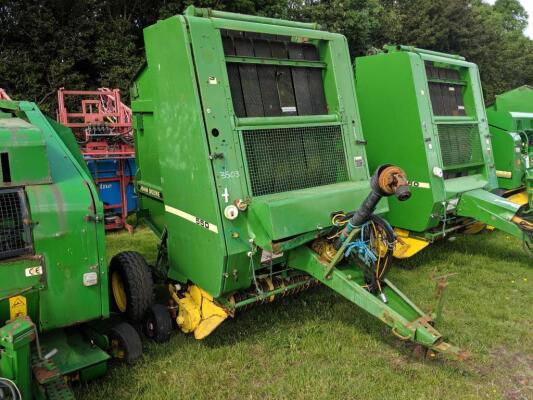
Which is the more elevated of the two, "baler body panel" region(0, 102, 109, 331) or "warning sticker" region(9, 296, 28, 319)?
"baler body panel" region(0, 102, 109, 331)

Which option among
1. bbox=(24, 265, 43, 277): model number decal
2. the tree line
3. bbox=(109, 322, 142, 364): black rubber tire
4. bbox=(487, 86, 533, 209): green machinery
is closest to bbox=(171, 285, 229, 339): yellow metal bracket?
bbox=(109, 322, 142, 364): black rubber tire

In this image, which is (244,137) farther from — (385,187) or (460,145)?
(460,145)

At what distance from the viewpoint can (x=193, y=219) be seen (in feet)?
13.0

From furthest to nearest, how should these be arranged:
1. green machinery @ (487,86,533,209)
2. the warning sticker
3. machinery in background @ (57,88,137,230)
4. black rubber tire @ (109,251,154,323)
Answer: machinery in background @ (57,88,137,230) → green machinery @ (487,86,533,209) → black rubber tire @ (109,251,154,323) → the warning sticker

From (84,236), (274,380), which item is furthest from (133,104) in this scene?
(274,380)

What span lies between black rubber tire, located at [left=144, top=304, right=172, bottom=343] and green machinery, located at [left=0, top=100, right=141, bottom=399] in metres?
0.69

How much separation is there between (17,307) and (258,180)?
1.92m

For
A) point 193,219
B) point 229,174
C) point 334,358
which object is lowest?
point 334,358

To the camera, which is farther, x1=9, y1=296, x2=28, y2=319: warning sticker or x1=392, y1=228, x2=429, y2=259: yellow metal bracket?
x1=392, y1=228, x2=429, y2=259: yellow metal bracket

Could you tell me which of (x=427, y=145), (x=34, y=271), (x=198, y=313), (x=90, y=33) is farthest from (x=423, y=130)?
(x=90, y=33)

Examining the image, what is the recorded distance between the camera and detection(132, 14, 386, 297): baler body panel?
369 cm

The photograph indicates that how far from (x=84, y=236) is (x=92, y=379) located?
1.06 metres

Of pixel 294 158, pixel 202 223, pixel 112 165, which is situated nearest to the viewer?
pixel 202 223

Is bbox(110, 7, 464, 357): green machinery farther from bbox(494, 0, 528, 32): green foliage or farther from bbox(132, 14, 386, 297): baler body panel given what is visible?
bbox(494, 0, 528, 32): green foliage
